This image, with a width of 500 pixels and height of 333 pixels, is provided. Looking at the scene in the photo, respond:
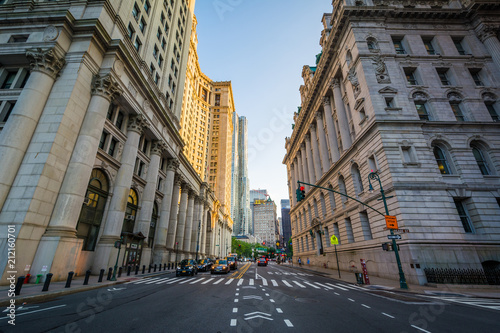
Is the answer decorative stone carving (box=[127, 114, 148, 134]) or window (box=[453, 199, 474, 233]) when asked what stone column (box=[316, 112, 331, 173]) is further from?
decorative stone carving (box=[127, 114, 148, 134])

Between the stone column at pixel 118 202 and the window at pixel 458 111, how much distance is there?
3652 cm

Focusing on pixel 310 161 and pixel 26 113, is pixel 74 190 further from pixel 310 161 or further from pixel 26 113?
pixel 310 161

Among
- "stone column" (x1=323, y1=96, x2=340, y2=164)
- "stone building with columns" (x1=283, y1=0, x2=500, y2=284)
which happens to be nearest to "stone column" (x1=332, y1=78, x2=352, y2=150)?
"stone building with columns" (x1=283, y1=0, x2=500, y2=284)

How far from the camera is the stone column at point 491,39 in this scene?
2648 cm

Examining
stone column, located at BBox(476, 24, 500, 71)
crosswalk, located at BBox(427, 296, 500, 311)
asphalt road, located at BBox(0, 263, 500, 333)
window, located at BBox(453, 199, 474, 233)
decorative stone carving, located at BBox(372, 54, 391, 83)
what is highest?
stone column, located at BBox(476, 24, 500, 71)

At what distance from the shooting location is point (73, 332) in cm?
546

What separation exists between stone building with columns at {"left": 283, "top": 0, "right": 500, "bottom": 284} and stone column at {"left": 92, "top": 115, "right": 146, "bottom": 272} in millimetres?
25844

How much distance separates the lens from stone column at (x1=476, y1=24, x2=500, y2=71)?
26484 mm

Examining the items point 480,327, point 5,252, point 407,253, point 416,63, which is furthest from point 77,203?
point 416,63

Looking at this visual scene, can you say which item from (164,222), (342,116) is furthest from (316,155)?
(164,222)

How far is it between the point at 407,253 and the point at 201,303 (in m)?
17.7

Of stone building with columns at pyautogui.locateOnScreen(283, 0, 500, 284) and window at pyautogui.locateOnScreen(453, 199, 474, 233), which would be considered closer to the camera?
stone building with columns at pyautogui.locateOnScreen(283, 0, 500, 284)

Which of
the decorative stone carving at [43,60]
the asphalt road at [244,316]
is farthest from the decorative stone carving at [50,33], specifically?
the asphalt road at [244,316]

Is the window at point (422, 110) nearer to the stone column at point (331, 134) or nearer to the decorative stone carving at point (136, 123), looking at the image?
the stone column at point (331, 134)
